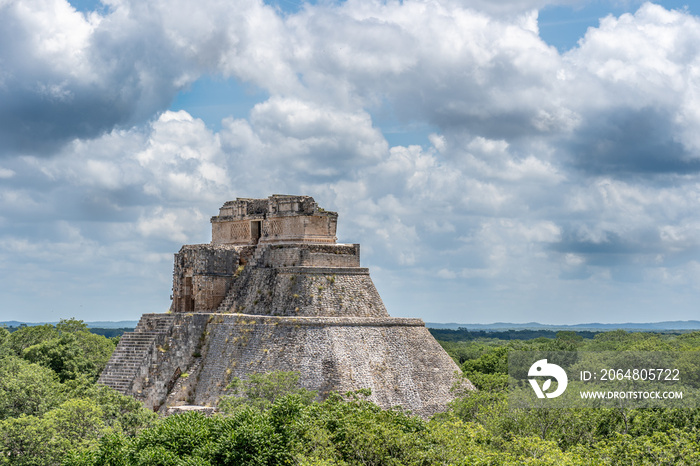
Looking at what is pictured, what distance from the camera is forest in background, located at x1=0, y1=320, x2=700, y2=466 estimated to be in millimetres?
24922

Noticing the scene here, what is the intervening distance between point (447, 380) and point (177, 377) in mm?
12167

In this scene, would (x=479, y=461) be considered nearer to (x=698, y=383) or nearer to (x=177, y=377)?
(x=177, y=377)

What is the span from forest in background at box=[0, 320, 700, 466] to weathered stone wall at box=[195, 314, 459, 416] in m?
0.98

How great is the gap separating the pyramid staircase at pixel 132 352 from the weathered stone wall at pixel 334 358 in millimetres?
2607

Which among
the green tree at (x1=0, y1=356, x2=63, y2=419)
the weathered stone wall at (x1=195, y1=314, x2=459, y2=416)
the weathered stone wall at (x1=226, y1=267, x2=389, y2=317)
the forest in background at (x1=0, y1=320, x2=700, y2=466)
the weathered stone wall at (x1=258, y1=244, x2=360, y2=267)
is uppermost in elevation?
the weathered stone wall at (x1=258, y1=244, x2=360, y2=267)

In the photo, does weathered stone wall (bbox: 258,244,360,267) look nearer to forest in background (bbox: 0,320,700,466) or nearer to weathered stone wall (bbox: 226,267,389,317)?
weathered stone wall (bbox: 226,267,389,317)

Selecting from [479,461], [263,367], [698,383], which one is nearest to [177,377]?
[263,367]

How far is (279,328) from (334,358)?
3.06 meters

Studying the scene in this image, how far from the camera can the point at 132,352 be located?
1489 inches

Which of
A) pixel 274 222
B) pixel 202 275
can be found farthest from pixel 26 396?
pixel 274 222

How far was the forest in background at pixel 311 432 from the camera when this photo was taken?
24922 mm

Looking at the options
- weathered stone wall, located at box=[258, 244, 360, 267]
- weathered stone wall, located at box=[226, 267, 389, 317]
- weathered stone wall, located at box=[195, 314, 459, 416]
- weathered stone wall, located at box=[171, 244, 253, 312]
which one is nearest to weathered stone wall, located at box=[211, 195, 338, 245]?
weathered stone wall, located at box=[258, 244, 360, 267]

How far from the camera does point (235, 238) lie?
43.0 m

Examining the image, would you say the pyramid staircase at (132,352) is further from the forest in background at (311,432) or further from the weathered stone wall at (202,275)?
the weathered stone wall at (202,275)
